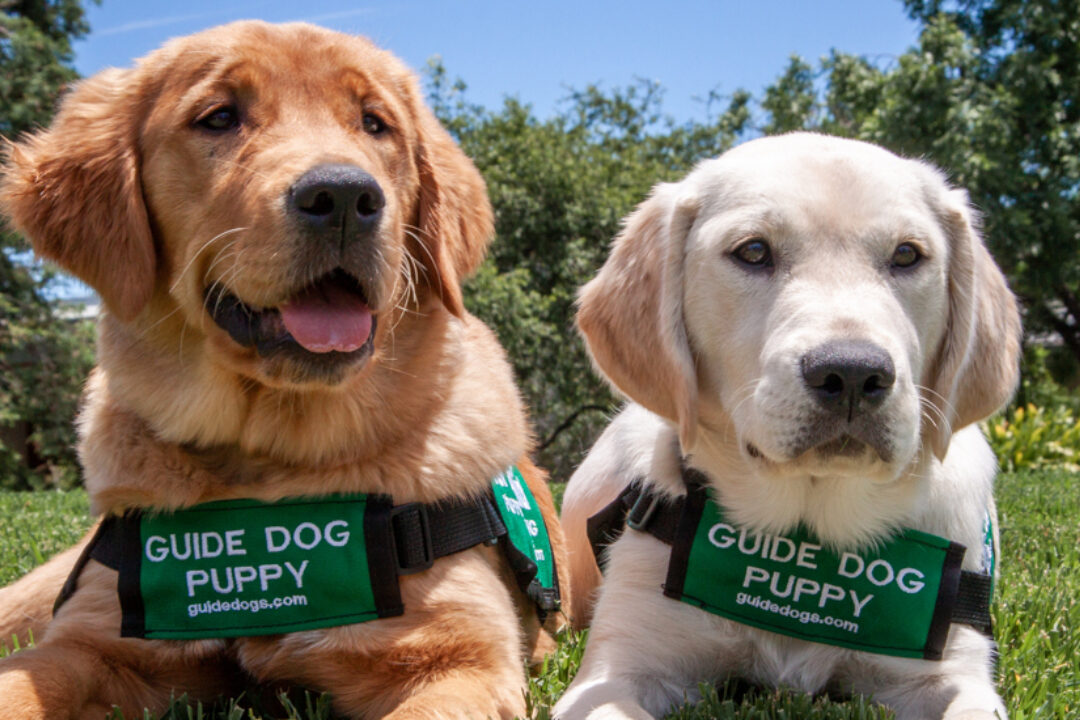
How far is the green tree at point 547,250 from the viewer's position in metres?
14.6

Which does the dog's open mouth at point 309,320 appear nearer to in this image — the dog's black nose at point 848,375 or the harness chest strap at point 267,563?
the harness chest strap at point 267,563

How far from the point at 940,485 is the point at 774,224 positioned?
91 centimetres

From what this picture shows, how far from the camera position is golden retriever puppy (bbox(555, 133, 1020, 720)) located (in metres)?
2.39

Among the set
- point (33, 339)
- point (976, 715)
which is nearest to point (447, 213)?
point (976, 715)

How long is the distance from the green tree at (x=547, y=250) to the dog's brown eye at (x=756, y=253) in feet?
37.3

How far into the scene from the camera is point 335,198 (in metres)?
2.44

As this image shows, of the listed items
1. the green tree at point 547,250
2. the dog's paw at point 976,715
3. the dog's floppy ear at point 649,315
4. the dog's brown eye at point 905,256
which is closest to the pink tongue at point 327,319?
the dog's floppy ear at point 649,315

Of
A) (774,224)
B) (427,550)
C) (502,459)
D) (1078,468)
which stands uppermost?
(774,224)

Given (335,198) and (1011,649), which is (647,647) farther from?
(335,198)

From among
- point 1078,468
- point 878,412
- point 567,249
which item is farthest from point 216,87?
point 567,249

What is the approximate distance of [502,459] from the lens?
301cm

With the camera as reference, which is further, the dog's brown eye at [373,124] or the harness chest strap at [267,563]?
the dog's brown eye at [373,124]

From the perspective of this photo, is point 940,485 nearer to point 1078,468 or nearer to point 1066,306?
point 1078,468

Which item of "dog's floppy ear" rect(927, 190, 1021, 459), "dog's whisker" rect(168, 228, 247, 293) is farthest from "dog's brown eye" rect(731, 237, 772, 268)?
"dog's whisker" rect(168, 228, 247, 293)
